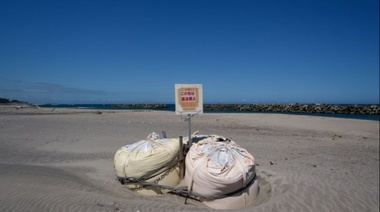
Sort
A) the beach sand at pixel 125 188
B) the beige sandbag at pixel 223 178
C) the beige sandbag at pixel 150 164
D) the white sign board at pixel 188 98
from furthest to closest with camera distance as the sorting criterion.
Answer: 1. the white sign board at pixel 188 98
2. the beige sandbag at pixel 150 164
3. the beige sandbag at pixel 223 178
4. the beach sand at pixel 125 188

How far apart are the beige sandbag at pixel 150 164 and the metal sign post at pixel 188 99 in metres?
0.76

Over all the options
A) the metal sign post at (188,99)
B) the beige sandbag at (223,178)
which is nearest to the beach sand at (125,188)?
the beige sandbag at (223,178)

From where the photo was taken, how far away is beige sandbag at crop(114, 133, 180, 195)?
21.4 feet

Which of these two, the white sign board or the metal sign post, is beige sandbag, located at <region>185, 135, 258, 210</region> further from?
the white sign board

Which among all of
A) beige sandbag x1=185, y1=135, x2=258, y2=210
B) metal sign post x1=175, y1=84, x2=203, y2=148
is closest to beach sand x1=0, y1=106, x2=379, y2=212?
beige sandbag x1=185, y1=135, x2=258, y2=210

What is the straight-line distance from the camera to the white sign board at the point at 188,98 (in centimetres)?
728

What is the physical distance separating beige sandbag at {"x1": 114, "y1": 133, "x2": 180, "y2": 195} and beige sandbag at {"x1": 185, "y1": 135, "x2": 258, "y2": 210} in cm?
61

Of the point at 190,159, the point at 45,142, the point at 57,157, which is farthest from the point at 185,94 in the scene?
the point at 45,142

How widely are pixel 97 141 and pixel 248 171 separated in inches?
350

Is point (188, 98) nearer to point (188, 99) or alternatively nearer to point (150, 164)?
point (188, 99)

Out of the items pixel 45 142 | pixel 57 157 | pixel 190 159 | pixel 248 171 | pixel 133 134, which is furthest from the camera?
pixel 133 134

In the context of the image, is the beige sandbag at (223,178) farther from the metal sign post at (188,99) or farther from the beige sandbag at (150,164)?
the metal sign post at (188,99)

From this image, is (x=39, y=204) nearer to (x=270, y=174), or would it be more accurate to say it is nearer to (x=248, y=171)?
(x=248, y=171)

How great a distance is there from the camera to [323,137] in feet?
52.7
